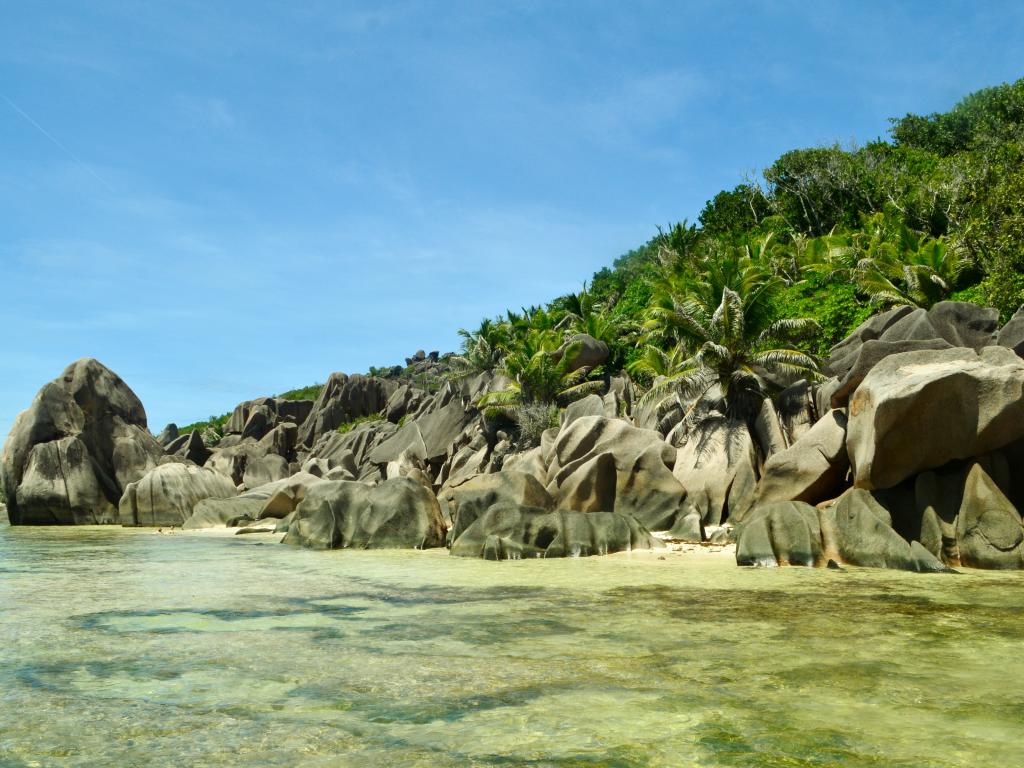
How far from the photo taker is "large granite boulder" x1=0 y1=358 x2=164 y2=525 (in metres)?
34.6

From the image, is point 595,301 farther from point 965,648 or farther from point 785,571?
point 965,648

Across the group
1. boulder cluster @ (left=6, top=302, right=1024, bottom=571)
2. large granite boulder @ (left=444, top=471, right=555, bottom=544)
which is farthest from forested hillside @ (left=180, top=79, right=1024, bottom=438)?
large granite boulder @ (left=444, top=471, right=555, bottom=544)

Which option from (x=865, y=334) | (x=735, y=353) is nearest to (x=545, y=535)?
(x=735, y=353)

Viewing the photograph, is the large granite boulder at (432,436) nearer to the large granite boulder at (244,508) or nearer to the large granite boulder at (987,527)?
the large granite boulder at (244,508)

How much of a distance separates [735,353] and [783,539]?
37.9 ft

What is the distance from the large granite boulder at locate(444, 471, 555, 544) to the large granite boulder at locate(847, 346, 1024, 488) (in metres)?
8.03

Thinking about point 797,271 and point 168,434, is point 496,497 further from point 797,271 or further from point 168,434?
point 168,434

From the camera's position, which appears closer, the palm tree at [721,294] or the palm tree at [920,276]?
the palm tree at [721,294]

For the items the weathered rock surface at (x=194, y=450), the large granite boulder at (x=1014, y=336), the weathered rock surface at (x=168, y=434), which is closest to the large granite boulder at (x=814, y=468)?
the large granite boulder at (x=1014, y=336)

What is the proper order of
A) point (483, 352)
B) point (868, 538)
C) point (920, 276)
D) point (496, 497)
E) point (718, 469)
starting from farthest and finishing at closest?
point (483, 352) → point (920, 276) → point (718, 469) → point (496, 497) → point (868, 538)

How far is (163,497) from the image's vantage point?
33438 mm

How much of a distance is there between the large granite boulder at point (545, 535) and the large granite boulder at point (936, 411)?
188 inches

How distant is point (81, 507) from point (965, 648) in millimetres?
35143

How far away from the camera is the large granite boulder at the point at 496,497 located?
63.5 ft
